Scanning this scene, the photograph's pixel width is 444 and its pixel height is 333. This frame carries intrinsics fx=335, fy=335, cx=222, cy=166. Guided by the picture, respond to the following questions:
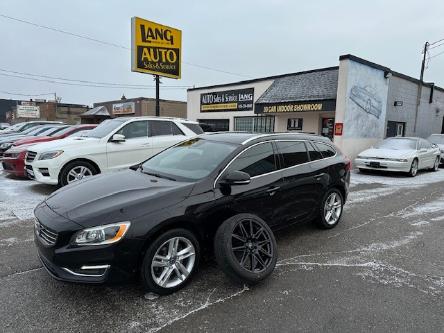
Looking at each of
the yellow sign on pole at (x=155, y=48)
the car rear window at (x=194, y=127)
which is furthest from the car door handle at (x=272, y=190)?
the yellow sign on pole at (x=155, y=48)

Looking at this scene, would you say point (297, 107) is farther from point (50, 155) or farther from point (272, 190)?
point (272, 190)

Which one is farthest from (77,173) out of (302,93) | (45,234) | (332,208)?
(302,93)

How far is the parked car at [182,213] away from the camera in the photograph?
9.34ft

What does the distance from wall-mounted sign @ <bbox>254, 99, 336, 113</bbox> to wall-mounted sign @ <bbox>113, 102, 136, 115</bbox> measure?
16417 mm

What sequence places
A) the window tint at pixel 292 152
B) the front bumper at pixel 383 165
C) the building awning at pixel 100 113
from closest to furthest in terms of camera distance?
the window tint at pixel 292 152
the front bumper at pixel 383 165
the building awning at pixel 100 113

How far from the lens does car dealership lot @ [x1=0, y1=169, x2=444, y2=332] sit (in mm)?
2770

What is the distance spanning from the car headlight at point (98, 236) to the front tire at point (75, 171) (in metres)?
4.48

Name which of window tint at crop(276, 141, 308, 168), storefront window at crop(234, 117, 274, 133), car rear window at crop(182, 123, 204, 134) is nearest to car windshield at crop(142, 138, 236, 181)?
window tint at crop(276, 141, 308, 168)

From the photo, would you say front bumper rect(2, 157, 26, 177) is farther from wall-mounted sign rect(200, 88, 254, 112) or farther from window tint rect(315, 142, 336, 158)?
wall-mounted sign rect(200, 88, 254, 112)

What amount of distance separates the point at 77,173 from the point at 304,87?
39.4ft

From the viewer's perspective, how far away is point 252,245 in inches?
137

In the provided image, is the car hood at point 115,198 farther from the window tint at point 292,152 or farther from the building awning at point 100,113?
the building awning at point 100,113

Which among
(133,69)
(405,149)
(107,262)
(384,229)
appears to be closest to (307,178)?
(384,229)

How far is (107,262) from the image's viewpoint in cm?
282
